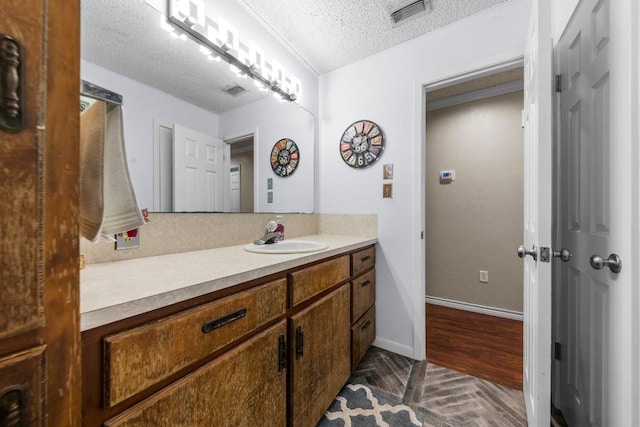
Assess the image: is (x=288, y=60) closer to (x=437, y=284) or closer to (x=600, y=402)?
(x=600, y=402)

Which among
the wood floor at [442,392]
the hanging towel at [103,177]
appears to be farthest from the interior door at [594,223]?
the hanging towel at [103,177]

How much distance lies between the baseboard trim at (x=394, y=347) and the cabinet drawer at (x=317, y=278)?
0.84 m

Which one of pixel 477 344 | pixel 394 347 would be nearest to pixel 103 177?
pixel 394 347

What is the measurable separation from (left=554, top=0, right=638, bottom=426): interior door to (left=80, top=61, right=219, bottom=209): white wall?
1.71m

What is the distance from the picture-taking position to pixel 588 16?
1.03 metres

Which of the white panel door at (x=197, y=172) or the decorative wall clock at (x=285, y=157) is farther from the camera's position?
the decorative wall clock at (x=285, y=157)

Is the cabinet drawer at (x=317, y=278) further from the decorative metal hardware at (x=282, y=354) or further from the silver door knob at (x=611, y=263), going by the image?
the silver door knob at (x=611, y=263)

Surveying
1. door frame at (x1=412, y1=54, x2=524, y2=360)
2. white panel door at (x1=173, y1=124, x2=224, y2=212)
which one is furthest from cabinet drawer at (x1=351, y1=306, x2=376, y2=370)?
Result: white panel door at (x1=173, y1=124, x2=224, y2=212)

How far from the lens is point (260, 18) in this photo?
1743 mm

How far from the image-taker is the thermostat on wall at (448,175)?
9.36 feet

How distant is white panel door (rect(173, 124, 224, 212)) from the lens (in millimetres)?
1306

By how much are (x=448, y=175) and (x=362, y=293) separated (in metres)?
1.83

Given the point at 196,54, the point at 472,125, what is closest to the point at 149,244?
Result: the point at 196,54

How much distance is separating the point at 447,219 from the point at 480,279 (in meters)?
0.69
